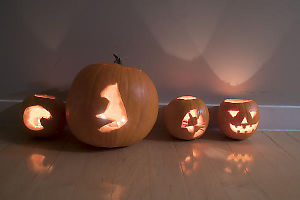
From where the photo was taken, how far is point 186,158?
1100 millimetres

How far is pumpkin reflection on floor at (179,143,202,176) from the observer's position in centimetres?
97

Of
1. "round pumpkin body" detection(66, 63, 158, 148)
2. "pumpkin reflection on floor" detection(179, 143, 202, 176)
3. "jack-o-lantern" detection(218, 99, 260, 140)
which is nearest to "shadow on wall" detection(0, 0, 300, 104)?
"jack-o-lantern" detection(218, 99, 260, 140)

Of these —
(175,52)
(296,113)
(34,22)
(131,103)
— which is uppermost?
(34,22)

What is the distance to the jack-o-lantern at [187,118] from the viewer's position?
4.19 feet

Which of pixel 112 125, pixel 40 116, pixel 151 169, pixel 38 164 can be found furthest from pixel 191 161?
pixel 40 116

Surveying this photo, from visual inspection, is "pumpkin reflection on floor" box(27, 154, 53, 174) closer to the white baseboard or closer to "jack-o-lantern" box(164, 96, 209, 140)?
"jack-o-lantern" box(164, 96, 209, 140)

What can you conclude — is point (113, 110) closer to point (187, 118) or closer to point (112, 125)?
point (112, 125)

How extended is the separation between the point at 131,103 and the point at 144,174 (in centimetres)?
36

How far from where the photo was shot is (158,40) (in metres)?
1.40

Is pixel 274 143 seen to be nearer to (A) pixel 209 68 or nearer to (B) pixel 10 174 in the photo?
(A) pixel 209 68

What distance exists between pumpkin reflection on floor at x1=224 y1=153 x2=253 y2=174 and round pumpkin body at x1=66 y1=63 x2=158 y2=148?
48cm

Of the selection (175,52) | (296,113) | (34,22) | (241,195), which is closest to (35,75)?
(34,22)

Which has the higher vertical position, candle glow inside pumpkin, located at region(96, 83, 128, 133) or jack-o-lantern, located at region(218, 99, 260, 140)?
candle glow inside pumpkin, located at region(96, 83, 128, 133)

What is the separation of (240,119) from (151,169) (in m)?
0.68
